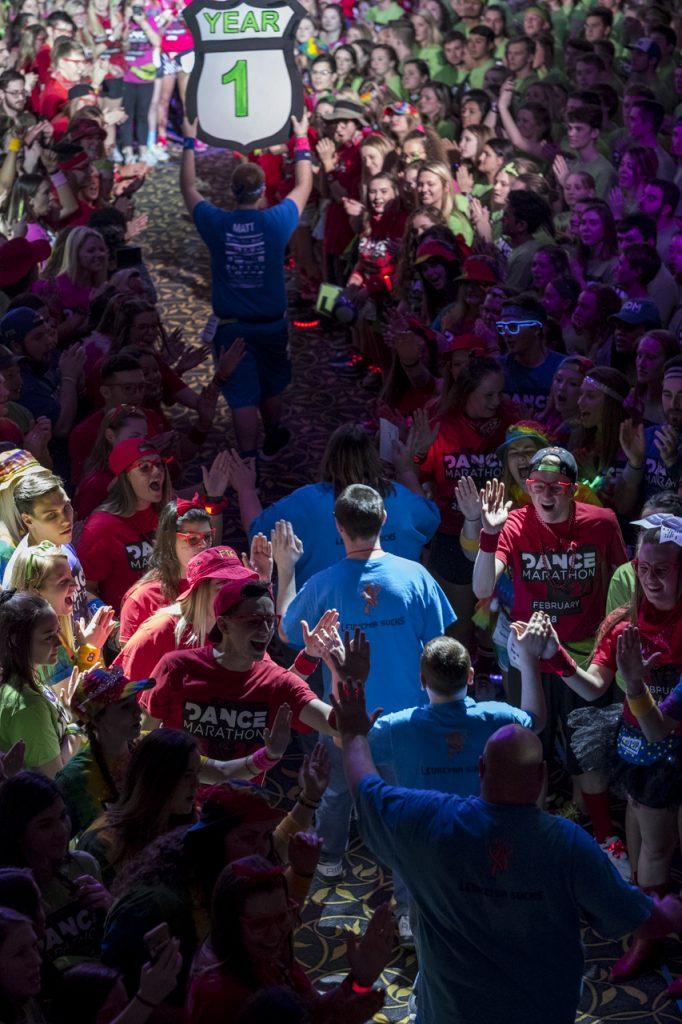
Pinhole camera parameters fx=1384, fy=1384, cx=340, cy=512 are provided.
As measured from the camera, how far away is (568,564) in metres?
5.43

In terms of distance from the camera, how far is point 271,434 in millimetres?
8992

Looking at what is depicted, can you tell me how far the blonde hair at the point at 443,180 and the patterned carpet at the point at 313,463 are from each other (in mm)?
1430

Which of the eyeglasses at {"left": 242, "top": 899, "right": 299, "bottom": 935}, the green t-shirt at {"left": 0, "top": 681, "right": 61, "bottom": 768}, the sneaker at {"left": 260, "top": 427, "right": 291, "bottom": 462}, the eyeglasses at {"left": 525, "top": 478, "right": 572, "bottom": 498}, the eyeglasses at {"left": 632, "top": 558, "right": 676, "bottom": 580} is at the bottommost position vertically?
the sneaker at {"left": 260, "top": 427, "right": 291, "bottom": 462}

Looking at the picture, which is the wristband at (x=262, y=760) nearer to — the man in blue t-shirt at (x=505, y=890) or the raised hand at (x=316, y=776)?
the raised hand at (x=316, y=776)

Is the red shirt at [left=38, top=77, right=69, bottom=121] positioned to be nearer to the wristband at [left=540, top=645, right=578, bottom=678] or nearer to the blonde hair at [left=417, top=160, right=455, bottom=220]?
the blonde hair at [left=417, top=160, right=455, bottom=220]

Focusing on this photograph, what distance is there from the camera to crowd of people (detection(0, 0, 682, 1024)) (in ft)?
11.1

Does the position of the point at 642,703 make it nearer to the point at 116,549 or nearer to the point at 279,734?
the point at 279,734

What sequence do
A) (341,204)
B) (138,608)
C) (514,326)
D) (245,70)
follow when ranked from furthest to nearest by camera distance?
(341,204), (245,70), (514,326), (138,608)

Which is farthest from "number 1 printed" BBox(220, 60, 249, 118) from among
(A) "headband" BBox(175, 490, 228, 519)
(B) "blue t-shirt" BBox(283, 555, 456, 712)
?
(B) "blue t-shirt" BBox(283, 555, 456, 712)

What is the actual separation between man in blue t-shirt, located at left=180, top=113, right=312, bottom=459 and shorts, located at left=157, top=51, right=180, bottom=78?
7.44 m

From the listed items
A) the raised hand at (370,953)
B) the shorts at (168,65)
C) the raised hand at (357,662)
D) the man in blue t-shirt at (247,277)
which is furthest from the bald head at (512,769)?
the shorts at (168,65)

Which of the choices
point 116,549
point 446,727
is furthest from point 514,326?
point 446,727

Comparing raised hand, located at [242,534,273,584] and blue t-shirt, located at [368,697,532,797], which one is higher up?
raised hand, located at [242,534,273,584]

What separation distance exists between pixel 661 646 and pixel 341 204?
717cm
